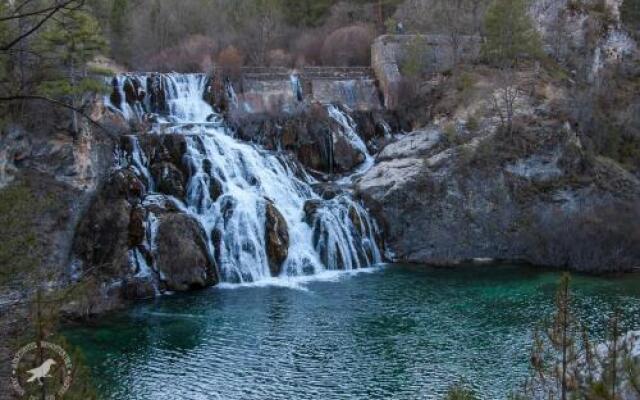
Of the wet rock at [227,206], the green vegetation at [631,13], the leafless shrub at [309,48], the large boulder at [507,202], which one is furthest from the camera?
the green vegetation at [631,13]

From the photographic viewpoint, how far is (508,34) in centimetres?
3550

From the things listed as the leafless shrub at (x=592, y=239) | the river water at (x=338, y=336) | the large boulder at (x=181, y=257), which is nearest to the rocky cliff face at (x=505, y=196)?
the leafless shrub at (x=592, y=239)

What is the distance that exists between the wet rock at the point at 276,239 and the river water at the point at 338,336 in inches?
47.6

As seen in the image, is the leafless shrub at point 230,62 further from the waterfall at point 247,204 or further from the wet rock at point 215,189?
the wet rock at point 215,189

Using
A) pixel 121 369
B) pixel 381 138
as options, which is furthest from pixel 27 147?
pixel 381 138

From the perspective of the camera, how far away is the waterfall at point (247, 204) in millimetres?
25094

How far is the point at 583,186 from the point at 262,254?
15257mm

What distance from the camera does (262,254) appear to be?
25.2m

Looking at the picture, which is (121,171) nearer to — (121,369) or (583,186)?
(121,369)

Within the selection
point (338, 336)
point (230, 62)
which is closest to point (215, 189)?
point (338, 336)

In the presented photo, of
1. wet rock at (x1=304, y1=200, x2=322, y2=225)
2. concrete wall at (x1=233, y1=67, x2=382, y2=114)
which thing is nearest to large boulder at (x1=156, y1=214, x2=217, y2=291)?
wet rock at (x1=304, y1=200, x2=322, y2=225)

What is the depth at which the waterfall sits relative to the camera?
2509cm

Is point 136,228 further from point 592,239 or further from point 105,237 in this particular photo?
point 592,239

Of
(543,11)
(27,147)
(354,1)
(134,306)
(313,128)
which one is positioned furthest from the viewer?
(354,1)
